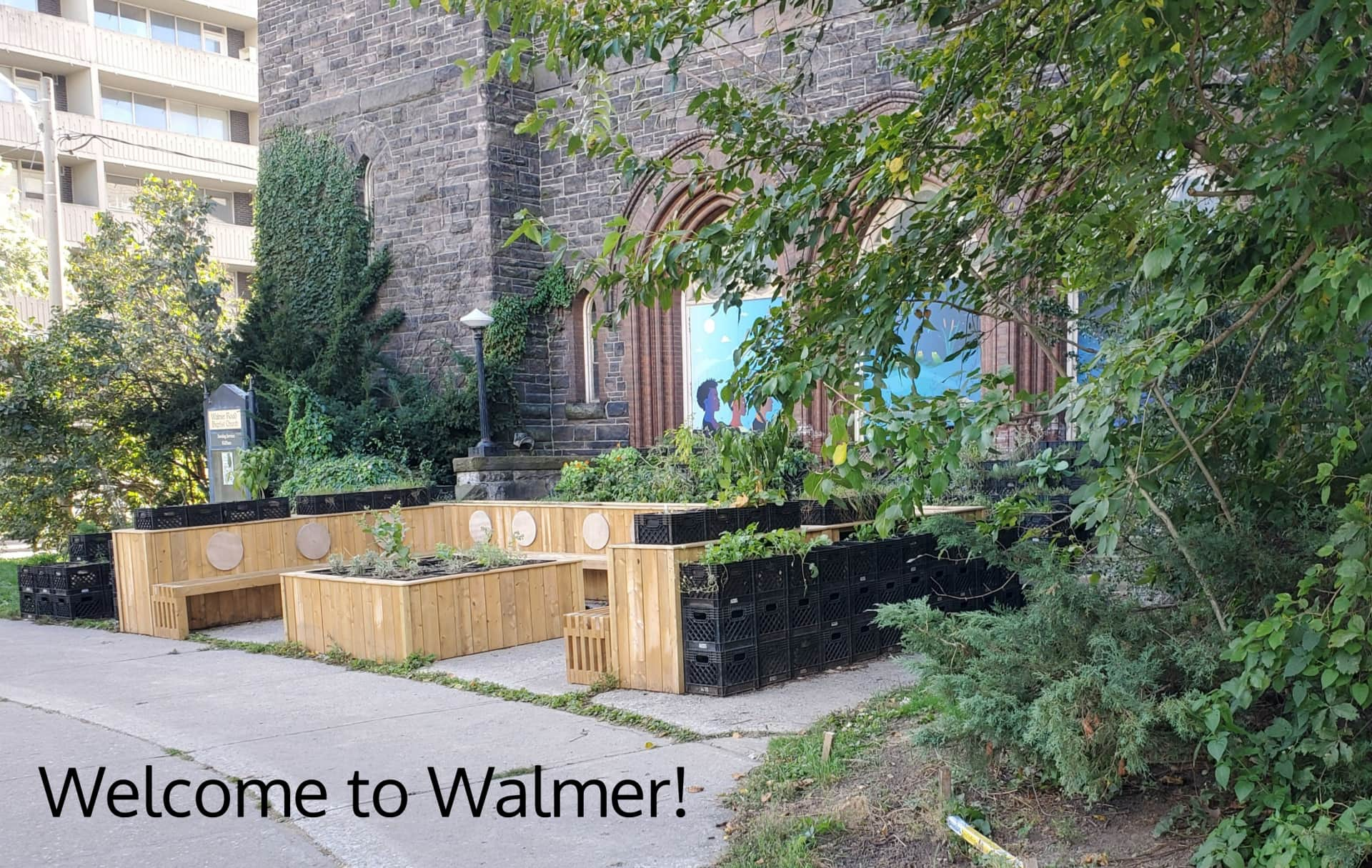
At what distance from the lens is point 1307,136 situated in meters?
3.43

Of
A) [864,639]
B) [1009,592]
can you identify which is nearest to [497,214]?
[1009,592]

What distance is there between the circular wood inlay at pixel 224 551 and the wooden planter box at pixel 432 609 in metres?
1.60

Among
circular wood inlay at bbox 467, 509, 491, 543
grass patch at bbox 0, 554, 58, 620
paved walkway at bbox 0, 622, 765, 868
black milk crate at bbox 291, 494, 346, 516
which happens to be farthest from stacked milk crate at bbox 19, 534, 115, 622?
circular wood inlay at bbox 467, 509, 491, 543

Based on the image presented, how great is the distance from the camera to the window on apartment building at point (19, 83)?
3472cm

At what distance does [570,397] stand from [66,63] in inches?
1029

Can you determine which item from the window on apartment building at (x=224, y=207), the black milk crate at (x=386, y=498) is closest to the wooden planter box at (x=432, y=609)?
the black milk crate at (x=386, y=498)

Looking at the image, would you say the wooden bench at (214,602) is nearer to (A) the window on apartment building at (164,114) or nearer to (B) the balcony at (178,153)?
(B) the balcony at (178,153)

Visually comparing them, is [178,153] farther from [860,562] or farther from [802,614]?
[802,614]

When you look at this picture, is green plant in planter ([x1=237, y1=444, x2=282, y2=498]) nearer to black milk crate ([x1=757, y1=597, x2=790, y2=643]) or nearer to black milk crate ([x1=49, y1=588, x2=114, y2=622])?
black milk crate ([x1=49, y1=588, x2=114, y2=622])

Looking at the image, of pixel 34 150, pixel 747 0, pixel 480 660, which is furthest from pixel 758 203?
pixel 34 150

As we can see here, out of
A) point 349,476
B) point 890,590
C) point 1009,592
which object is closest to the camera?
point 890,590

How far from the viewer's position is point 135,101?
37.9m

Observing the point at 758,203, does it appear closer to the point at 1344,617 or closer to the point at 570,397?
the point at 1344,617

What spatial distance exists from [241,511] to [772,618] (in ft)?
20.2
